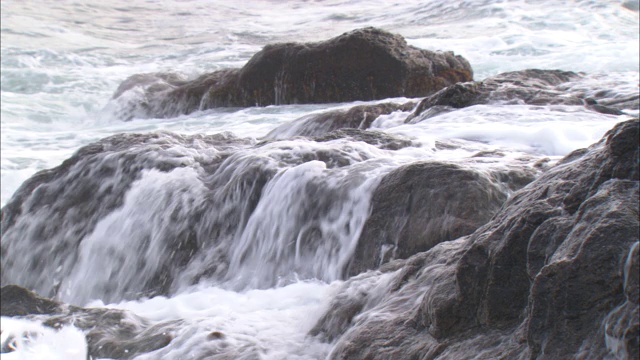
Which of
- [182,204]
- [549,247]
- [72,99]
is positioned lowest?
[72,99]

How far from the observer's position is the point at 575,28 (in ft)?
54.4

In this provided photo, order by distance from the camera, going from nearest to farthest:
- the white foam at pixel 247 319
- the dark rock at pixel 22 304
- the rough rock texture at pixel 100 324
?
the white foam at pixel 247 319
the rough rock texture at pixel 100 324
the dark rock at pixel 22 304

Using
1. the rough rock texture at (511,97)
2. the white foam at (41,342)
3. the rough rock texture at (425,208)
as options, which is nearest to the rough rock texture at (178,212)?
the rough rock texture at (425,208)

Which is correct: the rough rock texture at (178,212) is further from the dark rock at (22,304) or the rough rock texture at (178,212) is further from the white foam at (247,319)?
the dark rock at (22,304)

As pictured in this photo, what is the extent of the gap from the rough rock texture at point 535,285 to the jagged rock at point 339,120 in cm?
420

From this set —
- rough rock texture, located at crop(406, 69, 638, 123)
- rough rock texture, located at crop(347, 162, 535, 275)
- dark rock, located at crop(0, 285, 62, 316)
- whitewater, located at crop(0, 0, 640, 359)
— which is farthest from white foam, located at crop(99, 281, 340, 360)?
rough rock texture, located at crop(406, 69, 638, 123)

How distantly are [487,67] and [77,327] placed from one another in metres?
11.1

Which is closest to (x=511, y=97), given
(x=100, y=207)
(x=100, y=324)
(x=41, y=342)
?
(x=100, y=207)

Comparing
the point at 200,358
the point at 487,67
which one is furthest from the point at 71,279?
the point at 487,67

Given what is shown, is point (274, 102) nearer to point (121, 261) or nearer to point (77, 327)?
point (121, 261)

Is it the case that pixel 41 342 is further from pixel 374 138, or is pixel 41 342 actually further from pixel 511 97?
pixel 511 97

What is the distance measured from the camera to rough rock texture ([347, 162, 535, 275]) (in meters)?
3.54

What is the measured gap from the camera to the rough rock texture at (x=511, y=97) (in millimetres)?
6059

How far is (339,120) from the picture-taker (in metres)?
7.03
